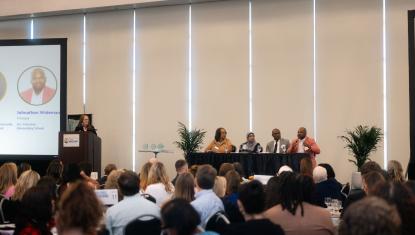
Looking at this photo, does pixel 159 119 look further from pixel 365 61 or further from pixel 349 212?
pixel 349 212

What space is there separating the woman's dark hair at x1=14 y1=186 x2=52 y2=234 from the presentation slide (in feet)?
28.9

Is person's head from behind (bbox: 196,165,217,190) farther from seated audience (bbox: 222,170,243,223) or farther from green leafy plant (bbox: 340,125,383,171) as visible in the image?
green leafy plant (bbox: 340,125,383,171)

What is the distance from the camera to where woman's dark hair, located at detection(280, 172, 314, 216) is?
144 inches

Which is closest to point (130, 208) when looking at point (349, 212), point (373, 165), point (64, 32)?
point (349, 212)

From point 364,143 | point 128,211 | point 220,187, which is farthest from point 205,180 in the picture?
point 364,143

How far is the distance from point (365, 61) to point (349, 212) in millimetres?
9591

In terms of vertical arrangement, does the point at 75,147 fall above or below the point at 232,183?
above

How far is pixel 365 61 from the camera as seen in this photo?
1130 centimetres

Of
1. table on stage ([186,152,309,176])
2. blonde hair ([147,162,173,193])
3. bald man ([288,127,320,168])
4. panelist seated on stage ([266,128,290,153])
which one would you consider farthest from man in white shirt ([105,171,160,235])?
panelist seated on stage ([266,128,290,153])

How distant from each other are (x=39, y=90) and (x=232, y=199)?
8.40 meters

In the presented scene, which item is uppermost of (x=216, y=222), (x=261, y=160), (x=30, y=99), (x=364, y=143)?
(x=30, y=99)

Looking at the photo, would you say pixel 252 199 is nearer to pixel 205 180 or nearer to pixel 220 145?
pixel 205 180

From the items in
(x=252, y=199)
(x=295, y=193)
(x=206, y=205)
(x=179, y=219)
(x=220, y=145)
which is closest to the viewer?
(x=179, y=219)

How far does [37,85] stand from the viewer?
12219 millimetres
